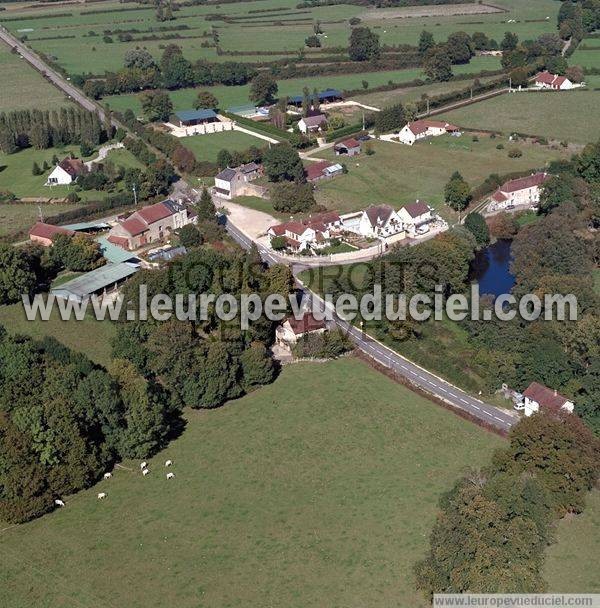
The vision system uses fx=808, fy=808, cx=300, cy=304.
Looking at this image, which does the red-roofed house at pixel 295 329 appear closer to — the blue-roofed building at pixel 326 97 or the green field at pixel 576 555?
the green field at pixel 576 555

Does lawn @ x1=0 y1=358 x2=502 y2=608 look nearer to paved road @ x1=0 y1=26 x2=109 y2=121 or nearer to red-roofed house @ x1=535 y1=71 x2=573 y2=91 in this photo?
paved road @ x1=0 y1=26 x2=109 y2=121

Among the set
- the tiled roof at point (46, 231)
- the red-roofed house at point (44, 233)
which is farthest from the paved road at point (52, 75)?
the red-roofed house at point (44, 233)

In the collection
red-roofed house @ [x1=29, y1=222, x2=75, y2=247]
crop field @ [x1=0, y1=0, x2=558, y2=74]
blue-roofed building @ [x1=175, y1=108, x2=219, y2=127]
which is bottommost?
red-roofed house @ [x1=29, y1=222, x2=75, y2=247]

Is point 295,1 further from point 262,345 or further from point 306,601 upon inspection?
point 306,601

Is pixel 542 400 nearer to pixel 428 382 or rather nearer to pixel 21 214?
pixel 428 382

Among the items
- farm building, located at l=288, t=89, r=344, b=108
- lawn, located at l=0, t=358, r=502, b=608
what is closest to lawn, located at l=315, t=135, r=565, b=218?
farm building, located at l=288, t=89, r=344, b=108

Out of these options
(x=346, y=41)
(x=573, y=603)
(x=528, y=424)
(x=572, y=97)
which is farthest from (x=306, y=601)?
(x=346, y=41)

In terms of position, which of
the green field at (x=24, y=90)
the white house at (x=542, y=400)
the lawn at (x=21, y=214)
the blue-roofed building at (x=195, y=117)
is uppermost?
the green field at (x=24, y=90)
